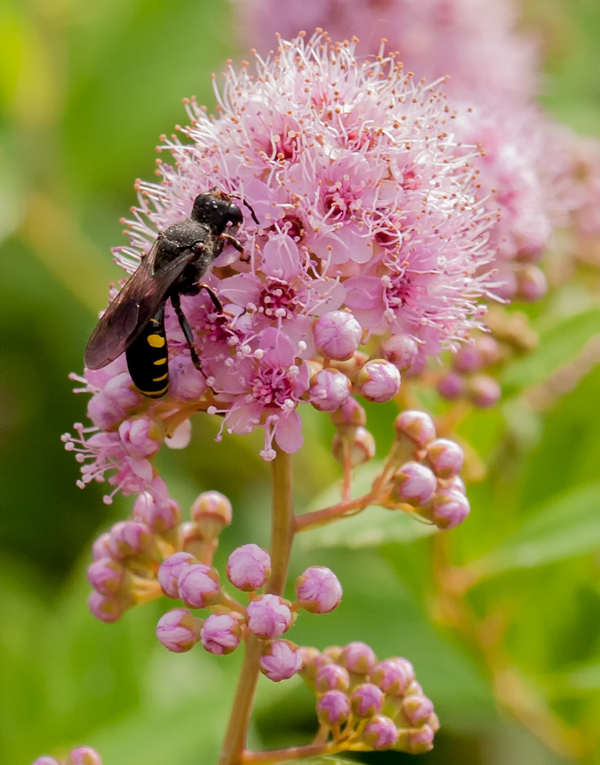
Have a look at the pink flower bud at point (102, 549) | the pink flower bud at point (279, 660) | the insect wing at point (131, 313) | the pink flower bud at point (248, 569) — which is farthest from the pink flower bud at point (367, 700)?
the insect wing at point (131, 313)

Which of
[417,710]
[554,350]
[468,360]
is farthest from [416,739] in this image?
[554,350]

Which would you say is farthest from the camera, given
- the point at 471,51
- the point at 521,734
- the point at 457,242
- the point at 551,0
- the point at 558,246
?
the point at 551,0

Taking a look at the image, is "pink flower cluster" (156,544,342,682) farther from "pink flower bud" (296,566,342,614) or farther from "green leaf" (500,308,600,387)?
"green leaf" (500,308,600,387)

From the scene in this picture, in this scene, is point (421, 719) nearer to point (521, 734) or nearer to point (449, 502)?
point (449, 502)

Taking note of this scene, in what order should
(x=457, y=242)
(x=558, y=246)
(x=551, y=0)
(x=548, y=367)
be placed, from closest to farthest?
1. (x=457, y=242)
2. (x=548, y=367)
3. (x=558, y=246)
4. (x=551, y=0)

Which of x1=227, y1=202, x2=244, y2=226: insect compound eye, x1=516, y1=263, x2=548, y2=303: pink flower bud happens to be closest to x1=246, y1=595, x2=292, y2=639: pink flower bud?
x1=227, y1=202, x2=244, y2=226: insect compound eye

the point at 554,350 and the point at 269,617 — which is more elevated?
the point at 554,350

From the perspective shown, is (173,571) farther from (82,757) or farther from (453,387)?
(453,387)

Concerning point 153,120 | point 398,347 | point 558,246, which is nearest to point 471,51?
point 558,246
